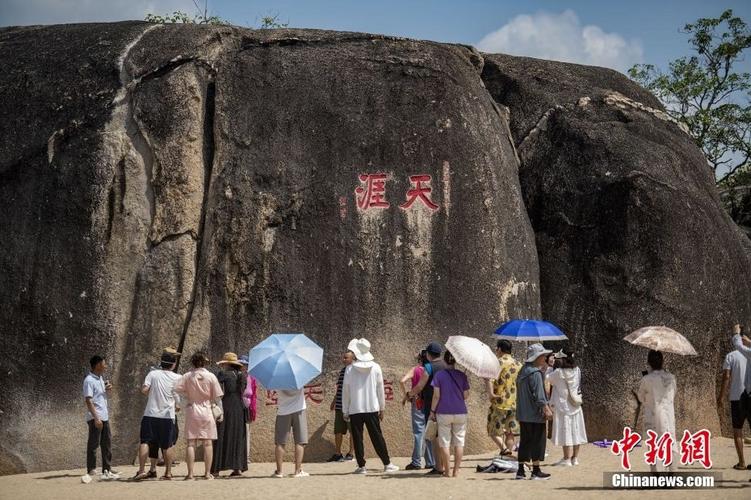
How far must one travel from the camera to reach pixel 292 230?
13109 millimetres

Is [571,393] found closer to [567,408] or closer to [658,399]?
[567,408]

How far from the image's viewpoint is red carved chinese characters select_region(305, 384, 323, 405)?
41.8ft

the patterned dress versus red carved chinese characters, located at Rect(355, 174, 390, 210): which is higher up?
red carved chinese characters, located at Rect(355, 174, 390, 210)

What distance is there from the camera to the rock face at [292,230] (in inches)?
506

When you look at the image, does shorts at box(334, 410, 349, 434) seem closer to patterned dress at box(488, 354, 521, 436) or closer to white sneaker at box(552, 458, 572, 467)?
patterned dress at box(488, 354, 521, 436)

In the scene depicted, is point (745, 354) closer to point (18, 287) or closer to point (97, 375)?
point (97, 375)

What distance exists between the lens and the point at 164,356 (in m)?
11.1

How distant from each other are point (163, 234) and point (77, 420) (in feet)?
8.35

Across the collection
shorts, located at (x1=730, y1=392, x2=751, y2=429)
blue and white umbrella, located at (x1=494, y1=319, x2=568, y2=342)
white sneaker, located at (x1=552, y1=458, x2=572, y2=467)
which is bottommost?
white sneaker, located at (x1=552, y1=458, x2=572, y2=467)

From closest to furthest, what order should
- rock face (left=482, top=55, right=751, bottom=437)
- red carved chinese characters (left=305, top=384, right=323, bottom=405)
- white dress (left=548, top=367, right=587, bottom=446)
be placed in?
white dress (left=548, top=367, right=587, bottom=446)
red carved chinese characters (left=305, top=384, right=323, bottom=405)
rock face (left=482, top=55, right=751, bottom=437)

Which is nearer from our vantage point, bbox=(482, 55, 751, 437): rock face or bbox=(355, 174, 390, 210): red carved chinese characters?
bbox=(355, 174, 390, 210): red carved chinese characters

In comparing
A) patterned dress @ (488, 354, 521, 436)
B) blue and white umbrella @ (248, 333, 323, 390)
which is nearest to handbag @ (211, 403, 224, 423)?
blue and white umbrella @ (248, 333, 323, 390)

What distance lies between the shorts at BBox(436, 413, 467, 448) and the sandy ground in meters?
0.39

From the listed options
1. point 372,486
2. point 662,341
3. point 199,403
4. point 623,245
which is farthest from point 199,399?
point 623,245
